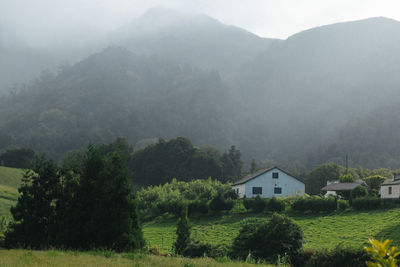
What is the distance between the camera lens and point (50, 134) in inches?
7244

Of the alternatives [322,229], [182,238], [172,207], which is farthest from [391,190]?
[182,238]

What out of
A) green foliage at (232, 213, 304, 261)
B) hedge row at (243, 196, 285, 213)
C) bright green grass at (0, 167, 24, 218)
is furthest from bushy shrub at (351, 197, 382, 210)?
bright green grass at (0, 167, 24, 218)

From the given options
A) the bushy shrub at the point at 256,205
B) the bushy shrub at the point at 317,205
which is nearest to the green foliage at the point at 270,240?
the bushy shrub at the point at 317,205

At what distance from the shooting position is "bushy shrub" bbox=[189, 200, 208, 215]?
169 ft

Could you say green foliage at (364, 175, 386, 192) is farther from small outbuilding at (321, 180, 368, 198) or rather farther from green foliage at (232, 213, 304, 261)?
green foliage at (232, 213, 304, 261)

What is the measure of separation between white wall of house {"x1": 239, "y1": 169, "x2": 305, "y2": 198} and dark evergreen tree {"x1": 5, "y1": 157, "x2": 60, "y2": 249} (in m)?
45.3

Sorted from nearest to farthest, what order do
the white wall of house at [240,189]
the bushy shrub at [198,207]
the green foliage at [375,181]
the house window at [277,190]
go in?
the bushy shrub at [198,207]
the white wall of house at [240,189]
the house window at [277,190]
the green foliage at [375,181]

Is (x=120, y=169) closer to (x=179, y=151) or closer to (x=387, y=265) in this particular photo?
(x=387, y=265)

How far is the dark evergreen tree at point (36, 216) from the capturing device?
2036 centimetres

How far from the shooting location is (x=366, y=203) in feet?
150

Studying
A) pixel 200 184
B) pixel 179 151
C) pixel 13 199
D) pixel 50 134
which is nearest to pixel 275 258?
pixel 13 199

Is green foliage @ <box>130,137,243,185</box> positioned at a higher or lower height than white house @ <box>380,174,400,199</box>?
higher

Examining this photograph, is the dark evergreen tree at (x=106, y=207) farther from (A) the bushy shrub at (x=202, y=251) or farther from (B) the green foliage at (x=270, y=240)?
(B) the green foliage at (x=270, y=240)

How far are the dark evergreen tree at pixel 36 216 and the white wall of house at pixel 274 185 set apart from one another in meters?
45.3
